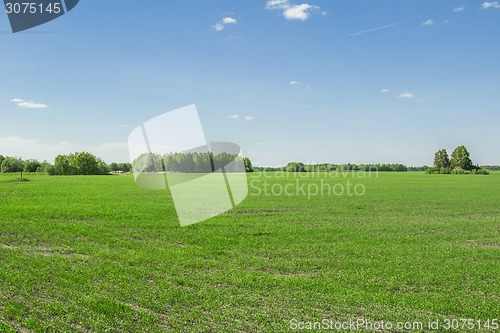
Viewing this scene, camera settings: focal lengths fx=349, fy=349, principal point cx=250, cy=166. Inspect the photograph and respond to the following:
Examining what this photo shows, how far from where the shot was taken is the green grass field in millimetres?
9305

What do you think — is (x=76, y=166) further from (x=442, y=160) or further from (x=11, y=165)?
(x=442, y=160)

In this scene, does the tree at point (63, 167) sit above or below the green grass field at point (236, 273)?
above

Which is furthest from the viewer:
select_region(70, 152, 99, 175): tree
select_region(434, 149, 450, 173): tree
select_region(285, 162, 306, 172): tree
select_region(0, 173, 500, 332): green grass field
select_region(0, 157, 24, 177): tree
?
select_region(285, 162, 306, 172): tree

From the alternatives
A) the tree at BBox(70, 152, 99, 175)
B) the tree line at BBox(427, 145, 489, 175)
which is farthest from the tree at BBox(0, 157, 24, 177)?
the tree line at BBox(427, 145, 489, 175)

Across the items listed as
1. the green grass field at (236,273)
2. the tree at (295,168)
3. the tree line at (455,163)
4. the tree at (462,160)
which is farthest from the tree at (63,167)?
the tree at (462,160)

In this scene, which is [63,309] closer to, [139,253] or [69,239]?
[139,253]

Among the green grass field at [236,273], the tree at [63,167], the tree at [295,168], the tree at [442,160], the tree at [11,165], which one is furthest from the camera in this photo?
the tree at [295,168]

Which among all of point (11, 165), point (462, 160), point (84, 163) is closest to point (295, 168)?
point (462, 160)

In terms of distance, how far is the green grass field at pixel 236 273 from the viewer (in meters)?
9.30

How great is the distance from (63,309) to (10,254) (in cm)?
764

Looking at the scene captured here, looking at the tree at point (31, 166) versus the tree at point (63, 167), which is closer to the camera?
the tree at point (63, 167)

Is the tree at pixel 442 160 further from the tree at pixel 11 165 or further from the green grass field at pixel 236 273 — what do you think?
the tree at pixel 11 165

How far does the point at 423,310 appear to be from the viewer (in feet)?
32.0

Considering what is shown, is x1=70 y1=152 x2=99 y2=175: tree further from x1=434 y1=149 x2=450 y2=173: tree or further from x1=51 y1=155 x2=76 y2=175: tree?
x1=434 y1=149 x2=450 y2=173: tree
